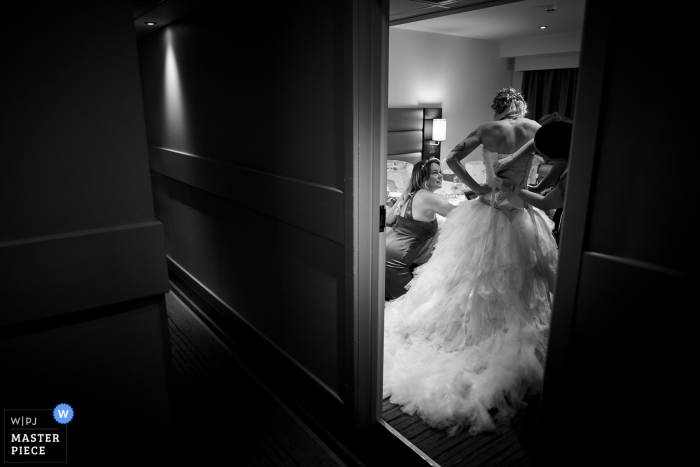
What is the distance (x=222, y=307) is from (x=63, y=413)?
1.85 metres

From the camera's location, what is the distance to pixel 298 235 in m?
2.24

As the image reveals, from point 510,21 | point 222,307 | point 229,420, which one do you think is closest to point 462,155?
point 222,307

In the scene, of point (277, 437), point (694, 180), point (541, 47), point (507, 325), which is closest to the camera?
point (694, 180)

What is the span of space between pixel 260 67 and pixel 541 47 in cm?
518

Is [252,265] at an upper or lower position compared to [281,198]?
lower

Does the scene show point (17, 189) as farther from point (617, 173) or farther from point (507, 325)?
point (507, 325)

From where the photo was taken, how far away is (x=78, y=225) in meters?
1.36

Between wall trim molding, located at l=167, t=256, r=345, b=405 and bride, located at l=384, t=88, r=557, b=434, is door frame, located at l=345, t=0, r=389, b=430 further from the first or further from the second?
bride, located at l=384, t=88, r=557, b=434

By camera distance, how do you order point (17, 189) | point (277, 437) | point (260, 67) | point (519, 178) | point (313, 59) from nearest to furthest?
point (17, 189)
point (313, 59)
point (277, 437)
point (260, 67)
point (519, 178)

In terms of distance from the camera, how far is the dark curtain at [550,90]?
6.59m

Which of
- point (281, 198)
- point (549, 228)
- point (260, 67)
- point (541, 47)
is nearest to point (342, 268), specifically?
point (281, 198)

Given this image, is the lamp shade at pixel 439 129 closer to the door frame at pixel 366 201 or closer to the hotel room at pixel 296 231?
the hotel room at pixel 296 231

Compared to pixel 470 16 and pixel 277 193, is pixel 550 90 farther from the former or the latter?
pixel 277 193

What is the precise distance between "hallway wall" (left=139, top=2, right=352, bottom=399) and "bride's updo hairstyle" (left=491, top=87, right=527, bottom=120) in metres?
1.56
